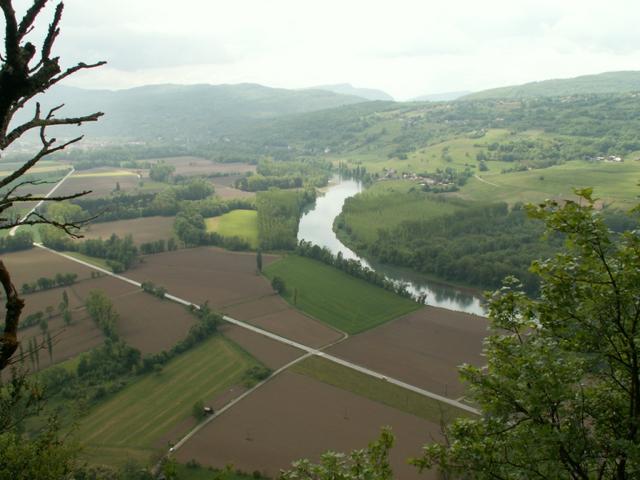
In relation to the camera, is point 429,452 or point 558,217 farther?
point 429,452

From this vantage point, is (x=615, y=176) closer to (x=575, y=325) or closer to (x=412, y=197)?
(x=412, y=197)

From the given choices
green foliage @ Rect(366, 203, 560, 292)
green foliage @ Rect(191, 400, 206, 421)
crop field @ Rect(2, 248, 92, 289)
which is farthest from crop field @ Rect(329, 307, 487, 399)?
crop field @ Rect(2, 248, 92, 289)

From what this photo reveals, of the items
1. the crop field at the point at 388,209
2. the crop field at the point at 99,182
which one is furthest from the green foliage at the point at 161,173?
the crop field at the point at 388,209

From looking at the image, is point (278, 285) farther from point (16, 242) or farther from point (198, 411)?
point (16, 242)

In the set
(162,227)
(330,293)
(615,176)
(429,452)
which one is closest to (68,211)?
(162,227)

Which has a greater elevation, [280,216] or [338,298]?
[280,216]

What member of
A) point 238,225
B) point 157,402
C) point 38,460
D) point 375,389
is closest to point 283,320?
point 375,389
